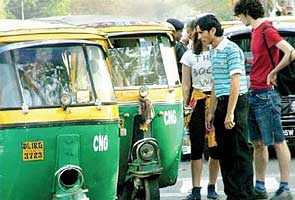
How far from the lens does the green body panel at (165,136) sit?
10258mm

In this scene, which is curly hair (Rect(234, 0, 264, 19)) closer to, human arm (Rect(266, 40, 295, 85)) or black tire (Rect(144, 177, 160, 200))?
human arm (Rect(266, 40, 295, 85))

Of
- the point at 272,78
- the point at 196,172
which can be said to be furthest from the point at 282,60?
the point at 196,172

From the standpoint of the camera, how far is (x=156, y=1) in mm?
40906

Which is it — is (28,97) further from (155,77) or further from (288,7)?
(288,7)

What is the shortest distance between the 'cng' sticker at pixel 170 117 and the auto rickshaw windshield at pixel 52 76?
57.9 inches

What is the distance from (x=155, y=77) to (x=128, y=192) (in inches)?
52.3

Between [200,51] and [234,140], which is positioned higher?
[200,51]

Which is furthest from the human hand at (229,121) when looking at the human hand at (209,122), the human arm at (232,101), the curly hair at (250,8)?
the curly hair at (250,8)

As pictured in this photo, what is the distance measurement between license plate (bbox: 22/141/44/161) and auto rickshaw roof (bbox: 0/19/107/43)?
94cm

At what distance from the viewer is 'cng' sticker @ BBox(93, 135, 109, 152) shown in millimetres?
8641

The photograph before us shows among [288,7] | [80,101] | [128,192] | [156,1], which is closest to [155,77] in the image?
[128,192]

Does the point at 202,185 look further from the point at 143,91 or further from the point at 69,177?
the point at 69,177

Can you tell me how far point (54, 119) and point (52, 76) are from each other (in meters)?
0.46

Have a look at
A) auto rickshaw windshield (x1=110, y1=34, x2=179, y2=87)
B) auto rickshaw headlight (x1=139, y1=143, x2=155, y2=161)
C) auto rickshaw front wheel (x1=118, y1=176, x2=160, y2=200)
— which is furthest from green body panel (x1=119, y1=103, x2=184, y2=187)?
auto rickshaw windshield (x1=110, y1=34, x2=179, y2=87)
